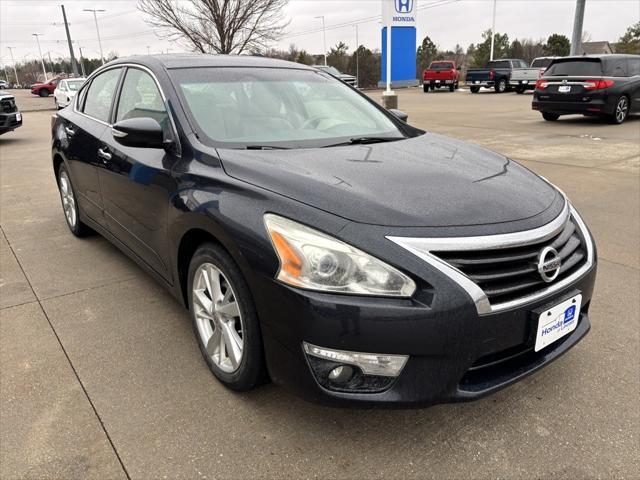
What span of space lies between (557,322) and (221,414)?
4.93 feet

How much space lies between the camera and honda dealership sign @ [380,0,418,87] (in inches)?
531

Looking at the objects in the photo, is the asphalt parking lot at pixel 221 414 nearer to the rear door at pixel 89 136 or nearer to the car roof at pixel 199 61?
the rear door at pixel 89 136

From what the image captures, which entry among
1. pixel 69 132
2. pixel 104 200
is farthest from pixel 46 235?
pixel 104 200

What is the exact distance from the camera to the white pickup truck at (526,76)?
87.1ft

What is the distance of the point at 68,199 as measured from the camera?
480 centimetres

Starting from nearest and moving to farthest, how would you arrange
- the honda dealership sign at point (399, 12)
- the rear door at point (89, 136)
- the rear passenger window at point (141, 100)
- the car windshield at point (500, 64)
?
the rear passenger window at point (141, 100) → the rear door at point (89, 136) → the honda dealership sign at point (399, 12) → the car windshield at point (500, 64)

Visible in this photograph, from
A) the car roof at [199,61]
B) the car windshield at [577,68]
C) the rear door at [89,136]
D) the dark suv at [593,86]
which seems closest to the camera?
the car roof at [199,61]

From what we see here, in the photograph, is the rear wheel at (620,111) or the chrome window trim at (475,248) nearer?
the chrome window trim at (475,248)

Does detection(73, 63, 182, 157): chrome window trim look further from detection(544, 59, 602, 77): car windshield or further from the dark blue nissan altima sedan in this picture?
detection(544, 59, 602, 77): car windshield

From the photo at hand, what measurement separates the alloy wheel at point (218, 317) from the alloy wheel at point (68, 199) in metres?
2.63

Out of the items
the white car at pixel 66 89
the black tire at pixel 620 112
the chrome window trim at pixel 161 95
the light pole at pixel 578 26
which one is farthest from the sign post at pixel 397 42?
the white car at pixel 66 89

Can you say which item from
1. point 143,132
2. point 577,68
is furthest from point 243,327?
point 577,68

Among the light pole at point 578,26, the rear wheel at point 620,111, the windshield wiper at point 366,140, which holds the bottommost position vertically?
the rear wheel at point 620,111

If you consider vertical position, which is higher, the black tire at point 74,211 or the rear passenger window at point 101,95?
the rear passenger window at point 101,95
